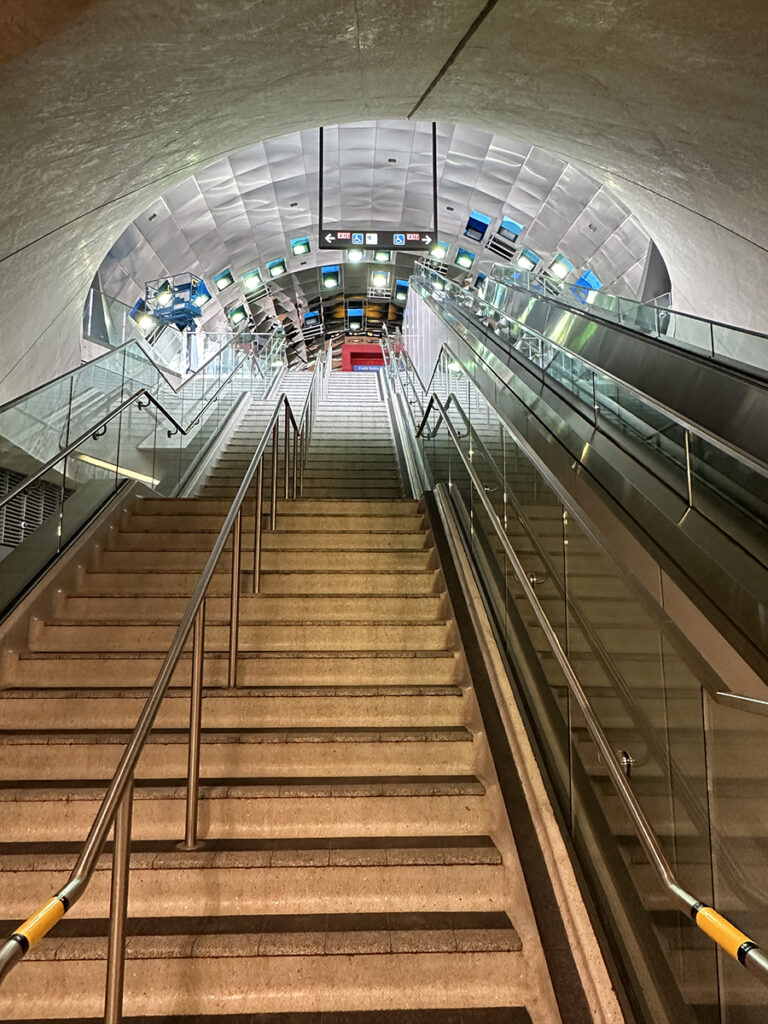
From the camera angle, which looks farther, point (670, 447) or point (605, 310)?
point (605, 310)

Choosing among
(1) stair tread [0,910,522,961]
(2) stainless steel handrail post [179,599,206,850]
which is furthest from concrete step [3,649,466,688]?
(1) stair tread [0,910,522,961]

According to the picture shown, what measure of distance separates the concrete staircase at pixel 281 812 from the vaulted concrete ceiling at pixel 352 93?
2739 mm

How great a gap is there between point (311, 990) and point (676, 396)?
17.0 ft

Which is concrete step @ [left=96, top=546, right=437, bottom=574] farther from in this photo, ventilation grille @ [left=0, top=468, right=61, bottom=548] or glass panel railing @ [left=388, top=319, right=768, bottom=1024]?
glass panel railing @ [left=388, top=319, right=768, bottom=1024]

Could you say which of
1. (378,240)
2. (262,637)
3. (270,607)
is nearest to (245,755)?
(262,637)

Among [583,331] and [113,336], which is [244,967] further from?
[113,336]

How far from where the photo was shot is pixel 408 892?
2.02 m

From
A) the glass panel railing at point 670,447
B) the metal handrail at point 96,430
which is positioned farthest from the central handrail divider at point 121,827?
the glass panel railing at point 670,447

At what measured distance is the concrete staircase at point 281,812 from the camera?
1.77m

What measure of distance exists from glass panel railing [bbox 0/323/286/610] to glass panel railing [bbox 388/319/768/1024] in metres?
2.63

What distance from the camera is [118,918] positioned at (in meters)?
1.41

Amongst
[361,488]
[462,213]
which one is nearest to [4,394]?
[361,488]

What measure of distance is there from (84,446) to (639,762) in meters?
4.02

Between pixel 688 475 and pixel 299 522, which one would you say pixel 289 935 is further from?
pixel 299 522
